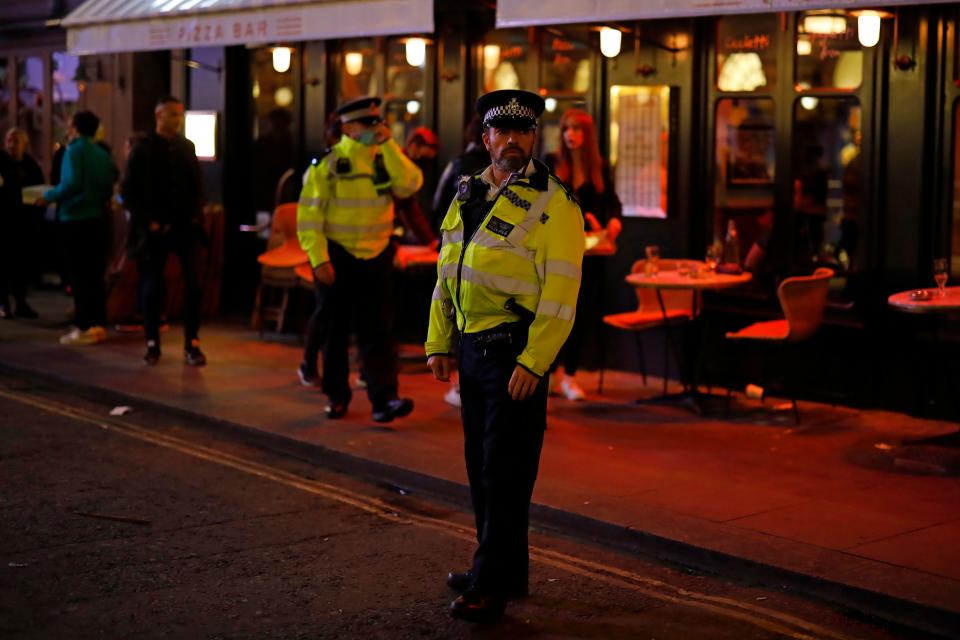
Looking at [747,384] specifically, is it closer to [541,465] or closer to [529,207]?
[541,465]

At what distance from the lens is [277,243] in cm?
1368

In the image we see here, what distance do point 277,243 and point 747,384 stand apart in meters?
4.91

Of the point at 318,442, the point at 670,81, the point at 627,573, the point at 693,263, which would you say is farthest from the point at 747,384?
the point at 627,573

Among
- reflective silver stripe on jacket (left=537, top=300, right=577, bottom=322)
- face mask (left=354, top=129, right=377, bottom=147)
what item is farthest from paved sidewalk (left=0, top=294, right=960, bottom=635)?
face mask (left=354, top=129, right=377, bottom=147)

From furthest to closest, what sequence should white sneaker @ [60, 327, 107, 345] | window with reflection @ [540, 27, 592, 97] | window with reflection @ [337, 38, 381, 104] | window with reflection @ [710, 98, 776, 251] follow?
1. window with reflection @ [337, 38, 381, 104]
2. white sneaker @ [60, 327, 107, 345]
3. window with reflection @ [540, 27, 592, 97]
4. window with reflection @ [710, 98, 776, 251]

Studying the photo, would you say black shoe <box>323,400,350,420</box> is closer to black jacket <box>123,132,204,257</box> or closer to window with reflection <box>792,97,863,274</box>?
black jacket <box>123,132,204,257</box>

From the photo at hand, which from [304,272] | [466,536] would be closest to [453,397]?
[304,272]

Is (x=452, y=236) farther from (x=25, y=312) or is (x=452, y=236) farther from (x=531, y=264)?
(x=25, y=312)

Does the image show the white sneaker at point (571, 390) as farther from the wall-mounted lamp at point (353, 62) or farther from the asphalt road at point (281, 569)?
the wall-mounted lamp at point (353, 62)

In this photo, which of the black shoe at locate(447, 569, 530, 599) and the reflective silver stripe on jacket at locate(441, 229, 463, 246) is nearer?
the reflective silver stripe on jacket at locate(441, 229, 463, 246)

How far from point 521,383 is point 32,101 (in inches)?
595

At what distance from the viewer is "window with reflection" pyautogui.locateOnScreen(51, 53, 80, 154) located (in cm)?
1820

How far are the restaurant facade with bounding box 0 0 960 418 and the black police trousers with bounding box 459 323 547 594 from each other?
3939 mm

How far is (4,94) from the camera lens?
777 inches
